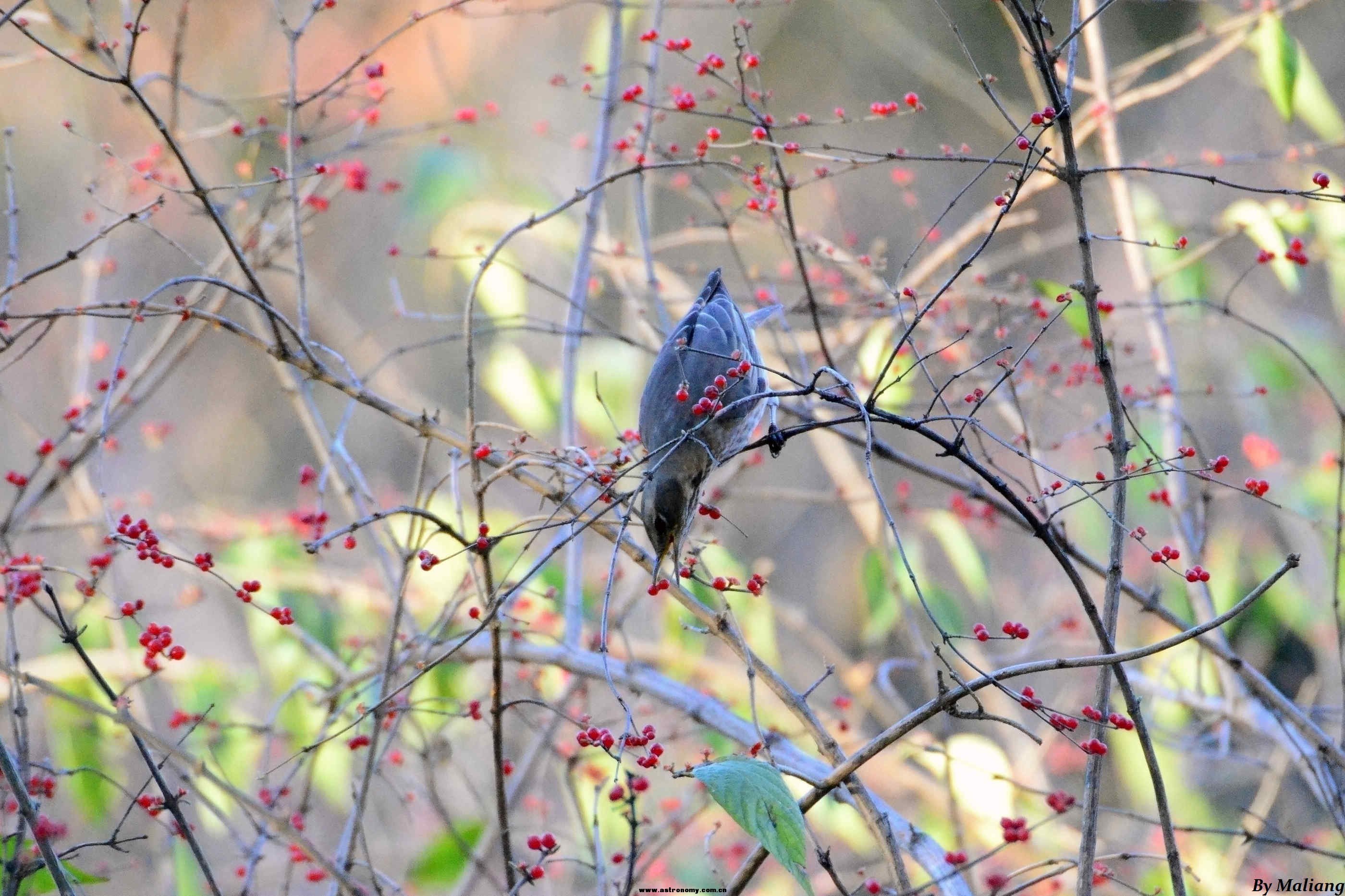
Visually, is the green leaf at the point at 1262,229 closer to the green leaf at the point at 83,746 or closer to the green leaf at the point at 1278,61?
the green leaf at the point at 1278,61

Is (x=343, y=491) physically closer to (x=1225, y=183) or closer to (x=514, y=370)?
(x=514, y=370)

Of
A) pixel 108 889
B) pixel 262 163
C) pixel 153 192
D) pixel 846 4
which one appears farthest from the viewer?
pixel 846 4

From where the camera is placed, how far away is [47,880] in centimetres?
245

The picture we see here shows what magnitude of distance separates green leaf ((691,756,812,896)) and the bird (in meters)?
0.98

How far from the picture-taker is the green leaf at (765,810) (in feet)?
5.31

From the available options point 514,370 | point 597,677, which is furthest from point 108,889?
point 597,677

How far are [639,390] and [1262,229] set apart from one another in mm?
3268

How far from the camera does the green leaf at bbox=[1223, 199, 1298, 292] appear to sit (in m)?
3.42

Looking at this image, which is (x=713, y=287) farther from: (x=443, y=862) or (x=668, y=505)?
(x=443, y=862)

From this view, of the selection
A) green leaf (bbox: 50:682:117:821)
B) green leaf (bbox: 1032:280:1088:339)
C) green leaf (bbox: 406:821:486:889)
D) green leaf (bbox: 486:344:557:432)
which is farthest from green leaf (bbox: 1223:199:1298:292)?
green leaf (bbox: 50:682:117:821)

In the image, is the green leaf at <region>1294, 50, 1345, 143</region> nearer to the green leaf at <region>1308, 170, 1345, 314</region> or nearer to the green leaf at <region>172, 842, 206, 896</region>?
the green leaf at <region>1308, 170, 1345, 314</region>

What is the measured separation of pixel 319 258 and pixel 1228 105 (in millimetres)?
7510

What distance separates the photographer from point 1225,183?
197 centimetres

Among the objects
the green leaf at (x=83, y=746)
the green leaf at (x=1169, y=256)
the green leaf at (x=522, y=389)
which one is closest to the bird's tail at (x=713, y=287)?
the green leaf at (x=522, y=389)
